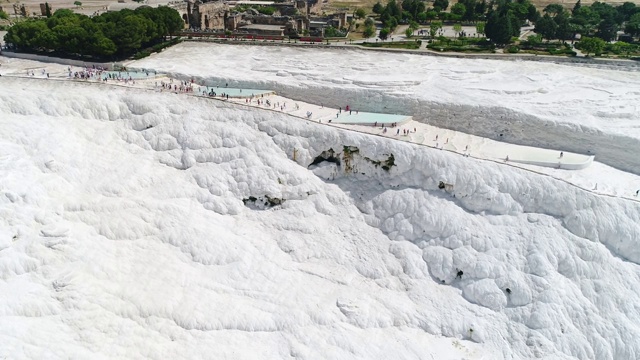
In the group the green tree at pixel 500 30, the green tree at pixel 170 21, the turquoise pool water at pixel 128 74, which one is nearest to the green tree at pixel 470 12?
the green tree at pixel 500 30

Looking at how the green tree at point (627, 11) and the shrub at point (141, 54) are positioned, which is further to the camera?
the green tree at point (627, 11)

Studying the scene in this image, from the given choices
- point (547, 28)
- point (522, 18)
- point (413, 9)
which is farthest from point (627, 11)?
point (413, 9)

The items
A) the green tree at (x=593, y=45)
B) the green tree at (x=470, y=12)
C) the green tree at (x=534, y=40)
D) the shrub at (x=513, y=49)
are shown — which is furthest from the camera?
the green tree at (x=470, y=12)

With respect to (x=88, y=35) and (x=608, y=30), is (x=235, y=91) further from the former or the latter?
(x=608, y=30)

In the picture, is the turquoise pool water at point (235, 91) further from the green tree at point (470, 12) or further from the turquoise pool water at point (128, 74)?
the green tree at point (470, 12)

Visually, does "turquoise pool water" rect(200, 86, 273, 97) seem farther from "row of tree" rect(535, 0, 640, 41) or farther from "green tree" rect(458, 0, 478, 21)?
"green tree" rect(458, 0, 478, 21)

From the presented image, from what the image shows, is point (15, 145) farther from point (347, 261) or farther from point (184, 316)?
point (347, 261)
